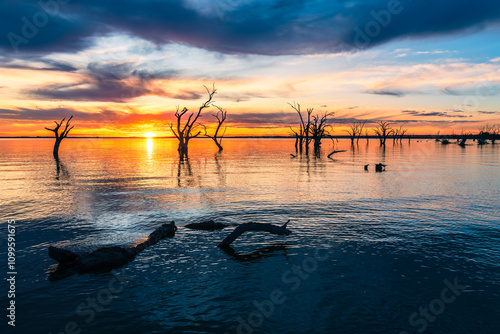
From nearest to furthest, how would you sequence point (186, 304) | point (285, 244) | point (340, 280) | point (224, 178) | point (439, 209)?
1. point (186, 304)
2. point (340, 280)
3. point (285, 244)
4. point (439, 209)
5. point (224, 178)

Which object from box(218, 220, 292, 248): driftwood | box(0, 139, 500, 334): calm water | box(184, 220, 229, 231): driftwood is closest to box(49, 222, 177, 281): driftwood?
box(0, 139, 500, 334): calm water

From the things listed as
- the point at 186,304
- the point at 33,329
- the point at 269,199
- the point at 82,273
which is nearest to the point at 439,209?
the point at 269,199

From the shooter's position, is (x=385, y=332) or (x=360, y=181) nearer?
(x=385, y=332)

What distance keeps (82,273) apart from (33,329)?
292 cm

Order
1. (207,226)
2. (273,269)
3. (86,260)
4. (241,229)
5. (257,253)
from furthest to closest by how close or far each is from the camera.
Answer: (207,226), (241,229), (257,253), (273,269), (86,260)

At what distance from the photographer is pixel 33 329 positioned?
24.0ft

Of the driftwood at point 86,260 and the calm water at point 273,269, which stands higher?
the driftwood at point 86,260

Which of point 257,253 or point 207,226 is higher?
point 207,226

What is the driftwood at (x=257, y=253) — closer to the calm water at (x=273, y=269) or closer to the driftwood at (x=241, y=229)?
the calm water at (x=273, y=269)

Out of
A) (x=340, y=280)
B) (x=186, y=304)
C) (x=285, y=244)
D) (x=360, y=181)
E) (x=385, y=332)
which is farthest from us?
(x=360, y=181)

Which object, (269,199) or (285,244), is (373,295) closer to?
(285,244)

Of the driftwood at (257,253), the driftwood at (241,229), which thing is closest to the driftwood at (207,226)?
the driftwood at (241,229)

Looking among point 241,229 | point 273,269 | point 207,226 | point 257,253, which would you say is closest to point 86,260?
point 241,229

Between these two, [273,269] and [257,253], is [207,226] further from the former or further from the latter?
[273,269]
